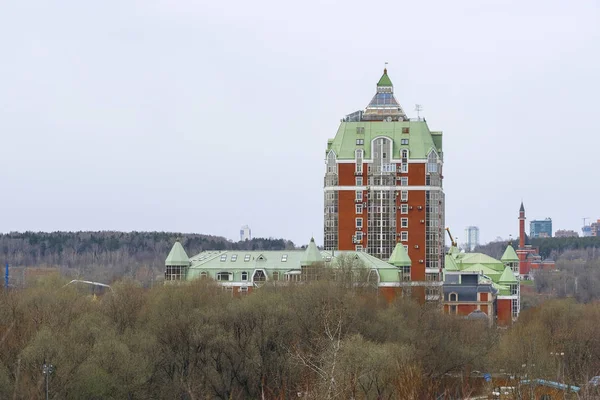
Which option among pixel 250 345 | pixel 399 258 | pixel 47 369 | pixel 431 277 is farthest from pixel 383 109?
pixel 47 369

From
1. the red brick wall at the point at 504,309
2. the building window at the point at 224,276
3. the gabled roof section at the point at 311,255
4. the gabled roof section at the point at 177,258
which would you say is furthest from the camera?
the red brick wall at the point at 504,309

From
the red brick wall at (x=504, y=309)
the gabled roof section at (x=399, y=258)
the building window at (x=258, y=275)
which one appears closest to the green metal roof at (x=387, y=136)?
the gabled roof section at (x=399, y=258)

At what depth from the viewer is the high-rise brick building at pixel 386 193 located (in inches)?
4614

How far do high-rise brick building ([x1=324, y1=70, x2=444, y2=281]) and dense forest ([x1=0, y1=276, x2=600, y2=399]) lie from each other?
1618cm

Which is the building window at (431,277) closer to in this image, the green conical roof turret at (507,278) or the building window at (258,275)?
the building window at (258,275)

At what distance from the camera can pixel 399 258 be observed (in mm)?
113688

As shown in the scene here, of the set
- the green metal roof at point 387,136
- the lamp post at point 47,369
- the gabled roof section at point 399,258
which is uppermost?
the green metal roof at point 387,136

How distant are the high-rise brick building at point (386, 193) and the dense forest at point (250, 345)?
16.2 m

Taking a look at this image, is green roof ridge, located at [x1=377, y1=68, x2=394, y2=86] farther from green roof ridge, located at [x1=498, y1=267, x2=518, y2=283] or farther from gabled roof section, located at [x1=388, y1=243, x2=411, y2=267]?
green roof ridge, located at [x1=498, y1=267, x2=518, y2=283]

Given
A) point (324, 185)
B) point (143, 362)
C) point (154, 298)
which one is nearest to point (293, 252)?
point (324, 185)

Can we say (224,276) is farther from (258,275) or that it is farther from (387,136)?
→ (387,136)

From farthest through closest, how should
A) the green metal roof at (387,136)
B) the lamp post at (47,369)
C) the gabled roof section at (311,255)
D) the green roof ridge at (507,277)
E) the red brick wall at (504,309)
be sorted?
the green roof ridge at (507,277) → the red brick wall at (504,309) → the green metal roof at (387,136) → the gabled roof section at (311,255) → the lamp post at (47,369)

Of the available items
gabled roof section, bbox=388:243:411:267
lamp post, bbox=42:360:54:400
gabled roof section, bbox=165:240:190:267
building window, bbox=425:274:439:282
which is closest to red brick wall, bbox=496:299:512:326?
building window, bbox=425:274:439:282

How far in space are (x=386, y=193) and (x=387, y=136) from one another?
4.93 metres
